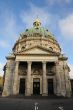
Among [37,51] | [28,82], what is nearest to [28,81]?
[28,82]

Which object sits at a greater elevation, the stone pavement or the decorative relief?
the decorative relief

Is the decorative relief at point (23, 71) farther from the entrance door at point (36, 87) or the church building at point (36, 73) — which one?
the entrance door at point (36, 87)

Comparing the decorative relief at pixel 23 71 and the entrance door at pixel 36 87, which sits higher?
the decorative relief at pixel 23 71

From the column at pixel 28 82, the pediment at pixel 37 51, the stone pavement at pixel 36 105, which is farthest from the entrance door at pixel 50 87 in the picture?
the stone pavement at pixel 36 105

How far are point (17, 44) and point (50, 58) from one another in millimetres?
15721

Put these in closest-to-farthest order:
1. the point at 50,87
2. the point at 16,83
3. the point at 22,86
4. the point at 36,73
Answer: the point at 16,83 < the point at 50,87 < the point at 22,86 < the point at 36,73

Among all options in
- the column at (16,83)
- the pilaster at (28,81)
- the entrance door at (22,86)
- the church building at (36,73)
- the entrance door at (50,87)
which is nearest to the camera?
the pilaster at (28,81)

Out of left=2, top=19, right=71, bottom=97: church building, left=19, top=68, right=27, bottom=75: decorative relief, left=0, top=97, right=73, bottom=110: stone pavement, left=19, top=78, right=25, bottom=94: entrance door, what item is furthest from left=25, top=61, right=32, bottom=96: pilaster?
left=0, top=97, right=73, bottom=110: stone pavement

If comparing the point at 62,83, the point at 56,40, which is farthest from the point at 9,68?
the point at 56,40

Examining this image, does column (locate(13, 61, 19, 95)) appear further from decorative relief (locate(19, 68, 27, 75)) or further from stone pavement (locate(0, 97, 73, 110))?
stone pavement (locate(0, 97, 73, 110))

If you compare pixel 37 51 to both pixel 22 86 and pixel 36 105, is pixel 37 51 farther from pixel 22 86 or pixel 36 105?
pixel 36 105

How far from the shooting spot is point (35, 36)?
47.5m

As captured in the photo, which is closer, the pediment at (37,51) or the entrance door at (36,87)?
the entrance door at (36,87)

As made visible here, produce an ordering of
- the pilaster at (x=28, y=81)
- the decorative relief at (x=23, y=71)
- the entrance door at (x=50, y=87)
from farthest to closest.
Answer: the decorative relief at (x=23, y=71) < the entrance door at (x=50, y=87) < the pilaster at (x=28, y=81)
